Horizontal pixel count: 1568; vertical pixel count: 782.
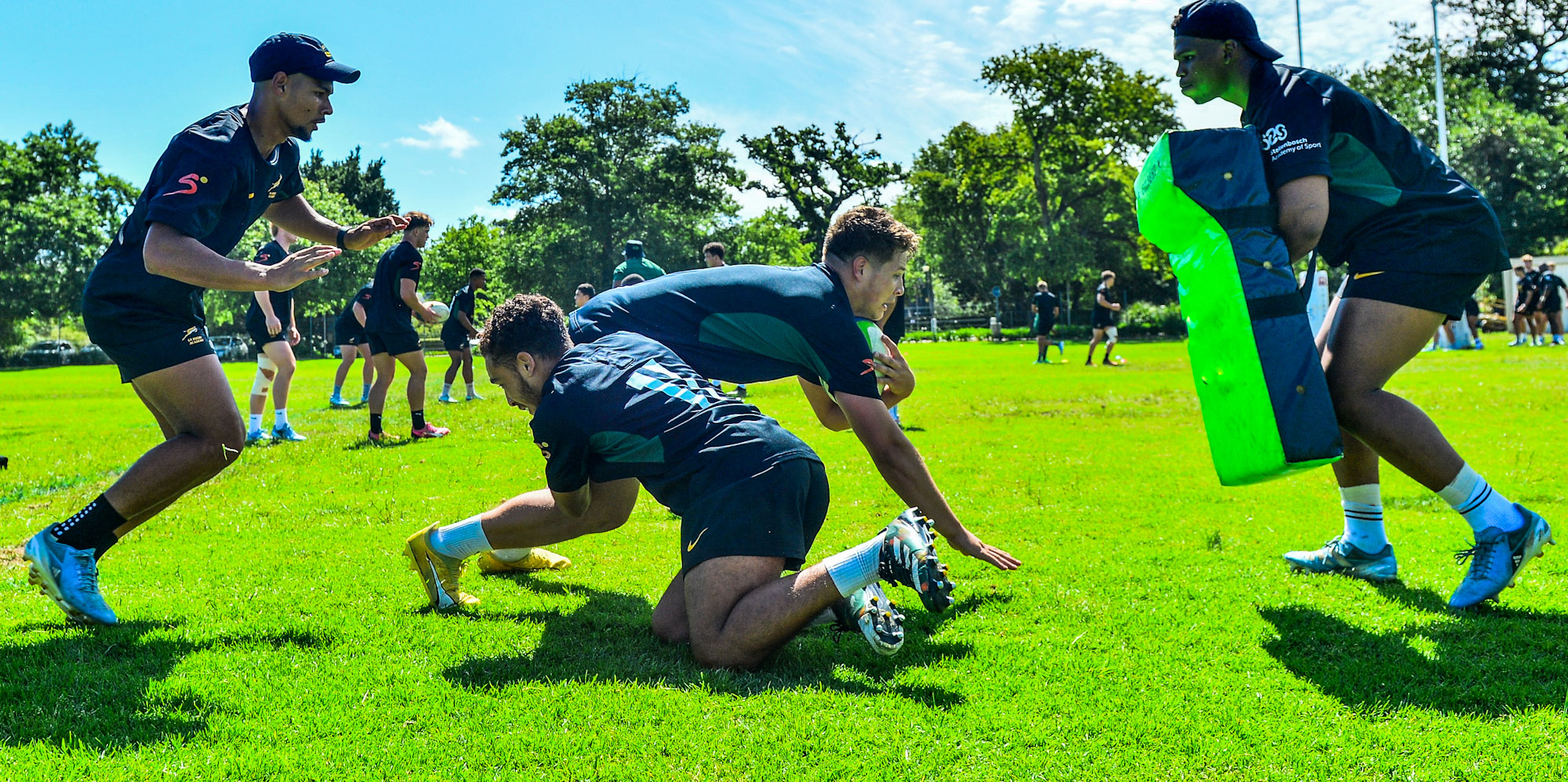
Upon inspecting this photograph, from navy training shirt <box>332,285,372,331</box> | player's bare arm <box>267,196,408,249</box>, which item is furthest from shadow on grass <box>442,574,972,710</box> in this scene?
navy training shirt <box>332,285,372,331</box>

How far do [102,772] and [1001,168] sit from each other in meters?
58.4

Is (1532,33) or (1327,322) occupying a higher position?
(1532,33)

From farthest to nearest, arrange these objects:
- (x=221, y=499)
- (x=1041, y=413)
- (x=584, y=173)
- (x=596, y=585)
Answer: (x=584, y=173), (x=1041, y=413), (x=221, y=499), (x=596, y=585)

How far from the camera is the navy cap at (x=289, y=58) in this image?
4.01 m

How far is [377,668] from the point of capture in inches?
127

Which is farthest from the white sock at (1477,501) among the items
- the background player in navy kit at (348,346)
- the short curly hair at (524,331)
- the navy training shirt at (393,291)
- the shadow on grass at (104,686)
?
the background player in navy kit at (348,346)

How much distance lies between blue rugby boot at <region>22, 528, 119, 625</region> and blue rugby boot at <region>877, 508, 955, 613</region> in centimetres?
304

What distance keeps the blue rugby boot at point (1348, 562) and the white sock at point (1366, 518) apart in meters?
0.03

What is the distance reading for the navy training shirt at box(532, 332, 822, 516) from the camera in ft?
10.9

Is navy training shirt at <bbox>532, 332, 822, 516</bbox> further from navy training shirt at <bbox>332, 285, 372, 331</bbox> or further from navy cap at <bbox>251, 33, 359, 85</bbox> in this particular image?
navy training shirt at <bbox>332, 285, 372, 331</bbox>

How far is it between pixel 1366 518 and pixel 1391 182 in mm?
1418

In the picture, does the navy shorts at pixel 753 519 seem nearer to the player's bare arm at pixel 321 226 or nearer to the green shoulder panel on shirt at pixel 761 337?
the green shoulder panel on shirt at pixel 761 337

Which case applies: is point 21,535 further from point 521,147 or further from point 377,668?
point 521,147

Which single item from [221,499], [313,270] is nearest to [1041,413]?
[221,499]
